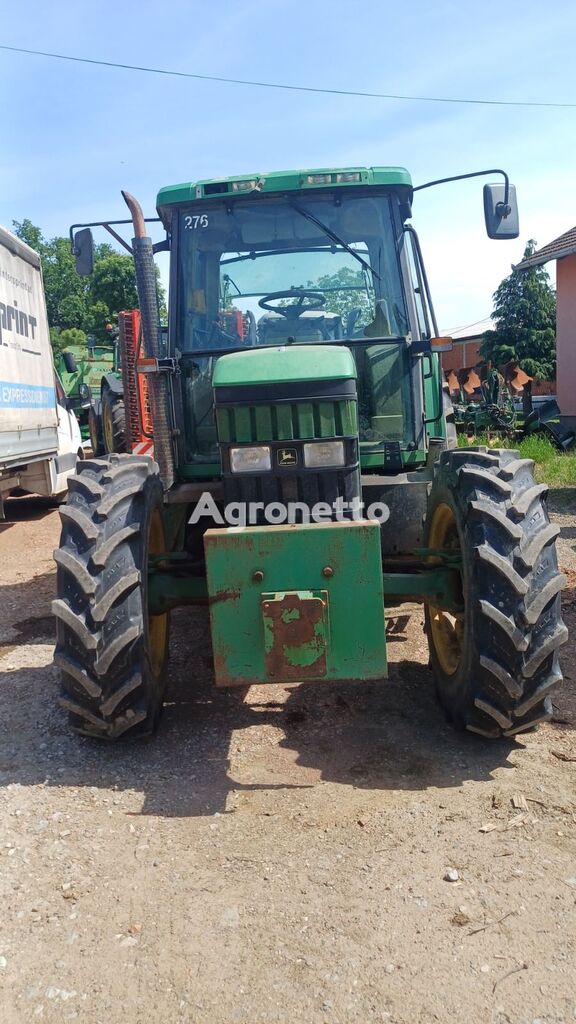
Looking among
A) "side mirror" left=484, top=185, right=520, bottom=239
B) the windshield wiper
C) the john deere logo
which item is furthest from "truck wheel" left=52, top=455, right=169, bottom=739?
"side mirror" left=484, top=185, right=520, bottom=239

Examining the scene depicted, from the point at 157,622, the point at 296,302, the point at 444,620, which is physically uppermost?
the point at 296,302

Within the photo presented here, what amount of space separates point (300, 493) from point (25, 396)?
19.6 feet

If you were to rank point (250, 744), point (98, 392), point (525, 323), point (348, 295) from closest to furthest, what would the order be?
point (250, 744), point (348, 295), point (98, 392), point (525, 323)

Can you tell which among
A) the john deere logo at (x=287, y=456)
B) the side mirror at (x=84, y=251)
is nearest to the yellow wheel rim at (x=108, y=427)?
the side mirror at (x=84, y=251)

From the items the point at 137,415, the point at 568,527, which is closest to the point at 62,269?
the point at 137,415

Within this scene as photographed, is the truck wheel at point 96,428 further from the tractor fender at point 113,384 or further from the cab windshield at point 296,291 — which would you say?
the cab windshield at point 296,291

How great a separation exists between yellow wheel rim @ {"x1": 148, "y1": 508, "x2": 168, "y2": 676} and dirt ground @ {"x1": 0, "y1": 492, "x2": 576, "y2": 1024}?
12.3 inches

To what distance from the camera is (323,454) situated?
145 inches

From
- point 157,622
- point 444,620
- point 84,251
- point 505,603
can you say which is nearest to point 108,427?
point 84,251

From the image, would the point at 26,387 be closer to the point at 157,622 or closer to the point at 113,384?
the point at 113,384

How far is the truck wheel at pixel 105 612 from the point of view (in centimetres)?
338

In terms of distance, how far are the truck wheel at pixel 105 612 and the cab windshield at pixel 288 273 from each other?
1.30m

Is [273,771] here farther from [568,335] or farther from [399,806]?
[568,335]

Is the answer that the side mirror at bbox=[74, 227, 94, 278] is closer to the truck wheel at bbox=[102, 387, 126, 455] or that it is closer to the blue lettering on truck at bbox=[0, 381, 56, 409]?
the blue lettering on truck at bbox=[0, 381, 56, 409]
